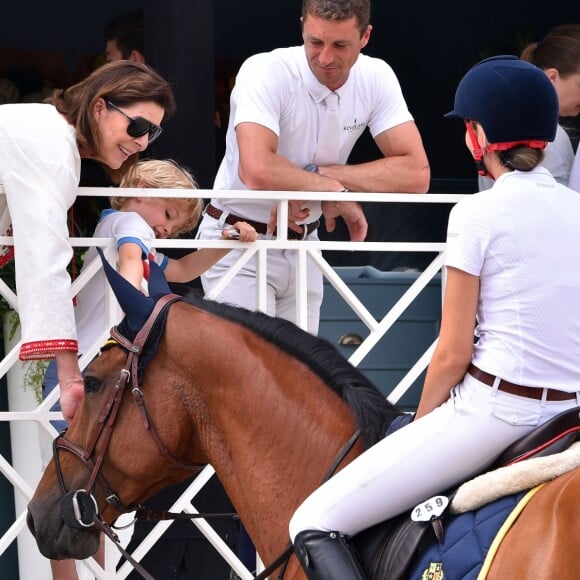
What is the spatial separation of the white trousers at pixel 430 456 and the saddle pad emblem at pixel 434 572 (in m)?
0.17

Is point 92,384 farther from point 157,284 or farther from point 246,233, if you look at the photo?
point 246,233

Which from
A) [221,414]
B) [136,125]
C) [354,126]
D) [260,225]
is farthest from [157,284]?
[354,126]

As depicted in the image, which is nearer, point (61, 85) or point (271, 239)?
point (271, 239)

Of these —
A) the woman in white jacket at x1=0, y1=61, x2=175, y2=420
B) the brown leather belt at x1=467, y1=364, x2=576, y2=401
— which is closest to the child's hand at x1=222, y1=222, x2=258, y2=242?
the woman in white jacket at x1=0, y1=61, x2=175, y2=420

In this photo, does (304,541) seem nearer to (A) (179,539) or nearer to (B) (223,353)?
(B) (223,353)

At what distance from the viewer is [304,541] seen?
109 inches

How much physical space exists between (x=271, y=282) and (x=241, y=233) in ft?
1.10

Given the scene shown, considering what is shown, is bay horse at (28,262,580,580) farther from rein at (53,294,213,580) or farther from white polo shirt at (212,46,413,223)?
white polo shirt at (212,46,413,223)

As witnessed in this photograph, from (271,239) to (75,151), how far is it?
0.94 metres

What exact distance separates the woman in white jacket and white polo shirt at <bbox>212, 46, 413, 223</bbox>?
64 cm

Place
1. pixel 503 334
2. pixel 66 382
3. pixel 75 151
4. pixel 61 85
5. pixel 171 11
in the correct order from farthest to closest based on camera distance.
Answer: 1. pixel 61 85
2. pixel 171 11
3. pixel 75 151
4. pixel 66 382
5. pixel 503 334

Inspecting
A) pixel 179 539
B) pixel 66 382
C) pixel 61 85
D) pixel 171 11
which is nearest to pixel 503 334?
pixel 66 382

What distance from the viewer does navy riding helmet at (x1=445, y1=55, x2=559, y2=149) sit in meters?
2.74

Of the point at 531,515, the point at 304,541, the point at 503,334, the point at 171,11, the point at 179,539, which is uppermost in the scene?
the point at 171,11
